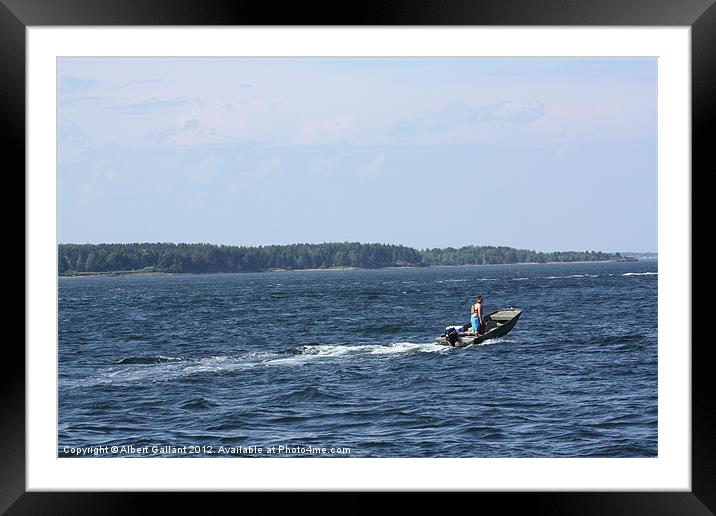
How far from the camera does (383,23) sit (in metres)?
3.15

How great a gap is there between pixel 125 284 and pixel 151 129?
9825mm

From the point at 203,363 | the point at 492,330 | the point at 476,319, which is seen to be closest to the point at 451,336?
the point at 476,319

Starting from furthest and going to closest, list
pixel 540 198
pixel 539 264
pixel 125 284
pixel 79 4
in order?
pixel 539 264
pixel 540 198
pixel 125 284
pixel 79 4

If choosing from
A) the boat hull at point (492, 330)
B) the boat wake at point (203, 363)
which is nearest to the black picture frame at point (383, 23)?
the boat wake at point (203, 363)

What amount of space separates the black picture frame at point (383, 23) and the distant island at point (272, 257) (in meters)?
50.7

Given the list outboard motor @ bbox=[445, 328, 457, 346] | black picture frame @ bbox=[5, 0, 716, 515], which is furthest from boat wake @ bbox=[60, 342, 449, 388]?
black picture frame @ bbox=[5, 0, 716, 515]

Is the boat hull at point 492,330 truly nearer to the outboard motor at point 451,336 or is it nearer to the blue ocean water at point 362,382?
the outboard motor at point 451,336

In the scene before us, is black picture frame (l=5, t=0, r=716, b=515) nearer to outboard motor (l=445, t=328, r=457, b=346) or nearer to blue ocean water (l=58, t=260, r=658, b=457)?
blue ocean water (l=58, t=260, r=658, b=457)

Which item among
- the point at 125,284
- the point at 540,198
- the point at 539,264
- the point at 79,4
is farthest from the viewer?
the point at 539,264

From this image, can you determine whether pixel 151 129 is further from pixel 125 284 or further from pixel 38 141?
pixel 38 141

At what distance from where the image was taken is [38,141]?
331 centimetres

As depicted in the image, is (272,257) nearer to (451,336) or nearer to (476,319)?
(451,336)

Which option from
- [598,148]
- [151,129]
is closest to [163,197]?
[151,129]

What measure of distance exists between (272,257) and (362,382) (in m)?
45.0
